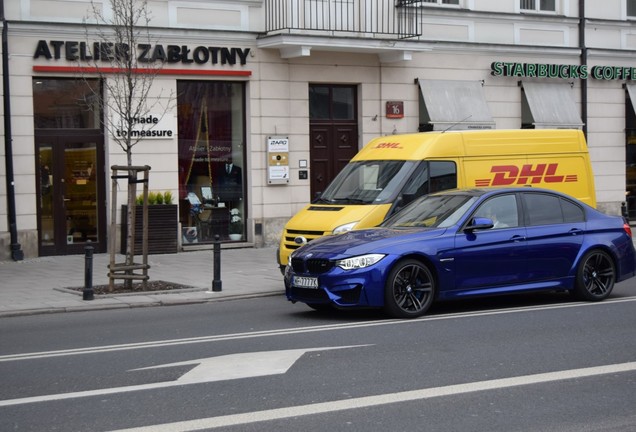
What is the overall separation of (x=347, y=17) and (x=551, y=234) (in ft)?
38.7

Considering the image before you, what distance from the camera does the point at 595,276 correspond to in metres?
13.2

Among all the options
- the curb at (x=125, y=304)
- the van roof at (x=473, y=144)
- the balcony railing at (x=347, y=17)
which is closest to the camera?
the curb at (x=125, y=304)

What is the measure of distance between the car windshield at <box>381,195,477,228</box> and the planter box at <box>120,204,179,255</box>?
8.96 meters

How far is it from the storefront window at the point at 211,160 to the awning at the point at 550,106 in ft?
25.0

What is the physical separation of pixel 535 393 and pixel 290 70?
53.2 ft

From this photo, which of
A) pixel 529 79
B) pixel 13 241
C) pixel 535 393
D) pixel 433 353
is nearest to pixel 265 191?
pixel 13 241

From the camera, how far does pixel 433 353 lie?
30.7 ft

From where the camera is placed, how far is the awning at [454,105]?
79.9 ft

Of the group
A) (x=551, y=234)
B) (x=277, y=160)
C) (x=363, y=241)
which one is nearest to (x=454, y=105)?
(x=277, y=160)

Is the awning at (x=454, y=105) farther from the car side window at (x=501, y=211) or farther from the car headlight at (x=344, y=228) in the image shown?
the car side window at (x=501, y=211)

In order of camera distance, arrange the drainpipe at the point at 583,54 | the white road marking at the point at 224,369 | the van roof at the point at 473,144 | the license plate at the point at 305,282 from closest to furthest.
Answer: the white road marking at the point at 224,369 < the license plate at the point at 305,282 < the van roof at the point at 473,144 < the drainpipe at the point at 583,54

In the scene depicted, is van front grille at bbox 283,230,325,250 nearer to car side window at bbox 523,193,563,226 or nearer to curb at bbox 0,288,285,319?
curb at bbox 0,288,285,319

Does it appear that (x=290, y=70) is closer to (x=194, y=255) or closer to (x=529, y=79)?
(x=194, y=255)

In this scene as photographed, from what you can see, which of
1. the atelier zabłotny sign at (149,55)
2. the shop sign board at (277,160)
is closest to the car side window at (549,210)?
the atelier zabłotny sign at (149,55)
